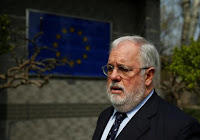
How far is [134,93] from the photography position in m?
2.19

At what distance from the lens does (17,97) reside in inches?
251

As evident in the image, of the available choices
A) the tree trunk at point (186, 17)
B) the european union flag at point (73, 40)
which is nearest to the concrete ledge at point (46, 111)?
the european union flag at point (73, 40)

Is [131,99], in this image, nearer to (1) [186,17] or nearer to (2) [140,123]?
(2) [140,123]

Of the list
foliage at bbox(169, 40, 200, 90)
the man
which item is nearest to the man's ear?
the man

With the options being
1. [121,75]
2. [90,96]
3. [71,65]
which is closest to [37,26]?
[71,65]

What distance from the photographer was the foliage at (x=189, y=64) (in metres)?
5.14

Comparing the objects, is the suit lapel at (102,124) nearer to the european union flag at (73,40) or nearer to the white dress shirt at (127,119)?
the white dress shirt at (127,119)

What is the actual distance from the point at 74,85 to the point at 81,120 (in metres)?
1.11

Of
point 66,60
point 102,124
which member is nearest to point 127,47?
point 102,124

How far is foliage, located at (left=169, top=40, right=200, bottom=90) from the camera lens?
5.14m

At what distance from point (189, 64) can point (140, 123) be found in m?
3.92

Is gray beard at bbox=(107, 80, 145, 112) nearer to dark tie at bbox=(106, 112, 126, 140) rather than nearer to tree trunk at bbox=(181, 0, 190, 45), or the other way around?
dark tie at bbox=(106, 112, 126, 140)

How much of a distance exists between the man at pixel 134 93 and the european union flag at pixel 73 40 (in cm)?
453

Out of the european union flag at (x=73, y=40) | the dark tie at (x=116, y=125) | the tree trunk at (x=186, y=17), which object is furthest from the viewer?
the tree trunk at (x=186, y=17)
